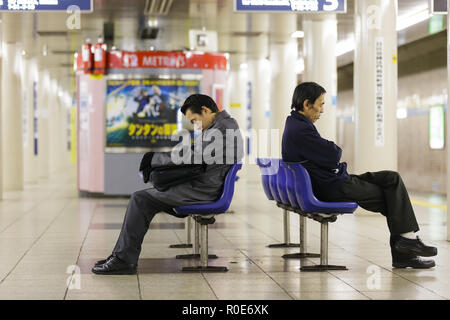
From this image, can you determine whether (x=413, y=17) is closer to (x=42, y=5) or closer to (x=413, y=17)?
(x=413, y=17)

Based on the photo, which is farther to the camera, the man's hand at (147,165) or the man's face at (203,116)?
the man's face at (203,116)

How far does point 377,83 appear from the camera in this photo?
1260 cm

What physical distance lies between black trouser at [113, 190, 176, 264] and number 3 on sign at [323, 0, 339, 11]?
17.0 feet

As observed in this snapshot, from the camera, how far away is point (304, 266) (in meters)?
7.21

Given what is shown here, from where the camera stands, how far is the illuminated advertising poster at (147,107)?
16000 millimetres

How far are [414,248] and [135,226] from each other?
7.43ft

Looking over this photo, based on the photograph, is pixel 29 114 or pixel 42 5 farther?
pixel 29 114

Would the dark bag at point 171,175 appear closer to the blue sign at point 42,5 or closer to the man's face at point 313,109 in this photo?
the man's face at point 313,109

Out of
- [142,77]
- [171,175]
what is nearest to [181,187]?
[171,175]

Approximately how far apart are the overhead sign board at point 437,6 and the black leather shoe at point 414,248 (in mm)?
3695

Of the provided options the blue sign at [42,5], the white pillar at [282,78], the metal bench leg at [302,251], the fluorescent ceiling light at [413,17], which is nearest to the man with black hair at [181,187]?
the metal bench leg at [302,251]

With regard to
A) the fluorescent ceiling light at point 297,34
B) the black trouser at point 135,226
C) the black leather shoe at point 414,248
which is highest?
the fluorescent ceiling light at point 297,34

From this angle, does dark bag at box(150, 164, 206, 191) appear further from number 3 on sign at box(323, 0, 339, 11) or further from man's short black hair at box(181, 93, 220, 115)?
number 3 on sign at box(323, 0, 339, 11)

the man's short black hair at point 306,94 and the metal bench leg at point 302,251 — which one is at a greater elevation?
the man's short black hair at point 306,94
